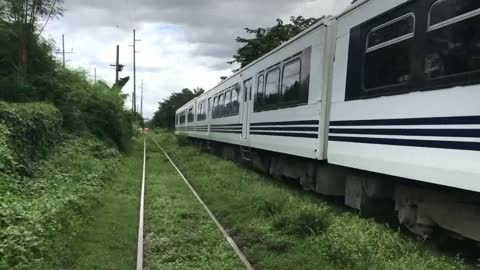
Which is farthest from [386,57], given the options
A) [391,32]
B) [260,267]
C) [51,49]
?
[51,49]

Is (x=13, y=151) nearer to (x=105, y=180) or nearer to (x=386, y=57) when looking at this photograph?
(x=105, y=180)

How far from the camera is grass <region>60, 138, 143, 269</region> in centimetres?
736

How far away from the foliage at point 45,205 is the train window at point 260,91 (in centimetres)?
454

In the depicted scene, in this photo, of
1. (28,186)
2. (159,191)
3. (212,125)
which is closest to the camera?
(28,186)

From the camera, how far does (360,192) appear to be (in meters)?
9.45

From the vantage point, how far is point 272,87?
48.1 feet

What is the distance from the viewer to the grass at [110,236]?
24.1ft

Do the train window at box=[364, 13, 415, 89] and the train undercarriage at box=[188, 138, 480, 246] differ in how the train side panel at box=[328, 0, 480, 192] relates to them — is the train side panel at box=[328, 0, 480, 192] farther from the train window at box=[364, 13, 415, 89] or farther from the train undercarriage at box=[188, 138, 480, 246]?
the train undercarriage at box=[188, 138, 480, 246]

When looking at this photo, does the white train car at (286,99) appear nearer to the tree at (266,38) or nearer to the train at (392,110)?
the train at (392,110)

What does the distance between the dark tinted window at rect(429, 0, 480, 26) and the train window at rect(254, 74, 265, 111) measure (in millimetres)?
9105

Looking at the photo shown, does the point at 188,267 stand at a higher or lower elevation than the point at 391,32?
lower

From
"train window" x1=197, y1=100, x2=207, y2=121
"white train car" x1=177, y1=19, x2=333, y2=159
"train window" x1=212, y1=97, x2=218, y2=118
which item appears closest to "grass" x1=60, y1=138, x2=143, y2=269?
"white train car" x1=177, y1=19, x2=333, y2=159

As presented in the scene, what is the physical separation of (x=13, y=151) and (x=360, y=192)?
21.4ft

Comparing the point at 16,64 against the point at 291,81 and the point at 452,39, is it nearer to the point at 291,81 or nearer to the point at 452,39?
the point at 291,81
